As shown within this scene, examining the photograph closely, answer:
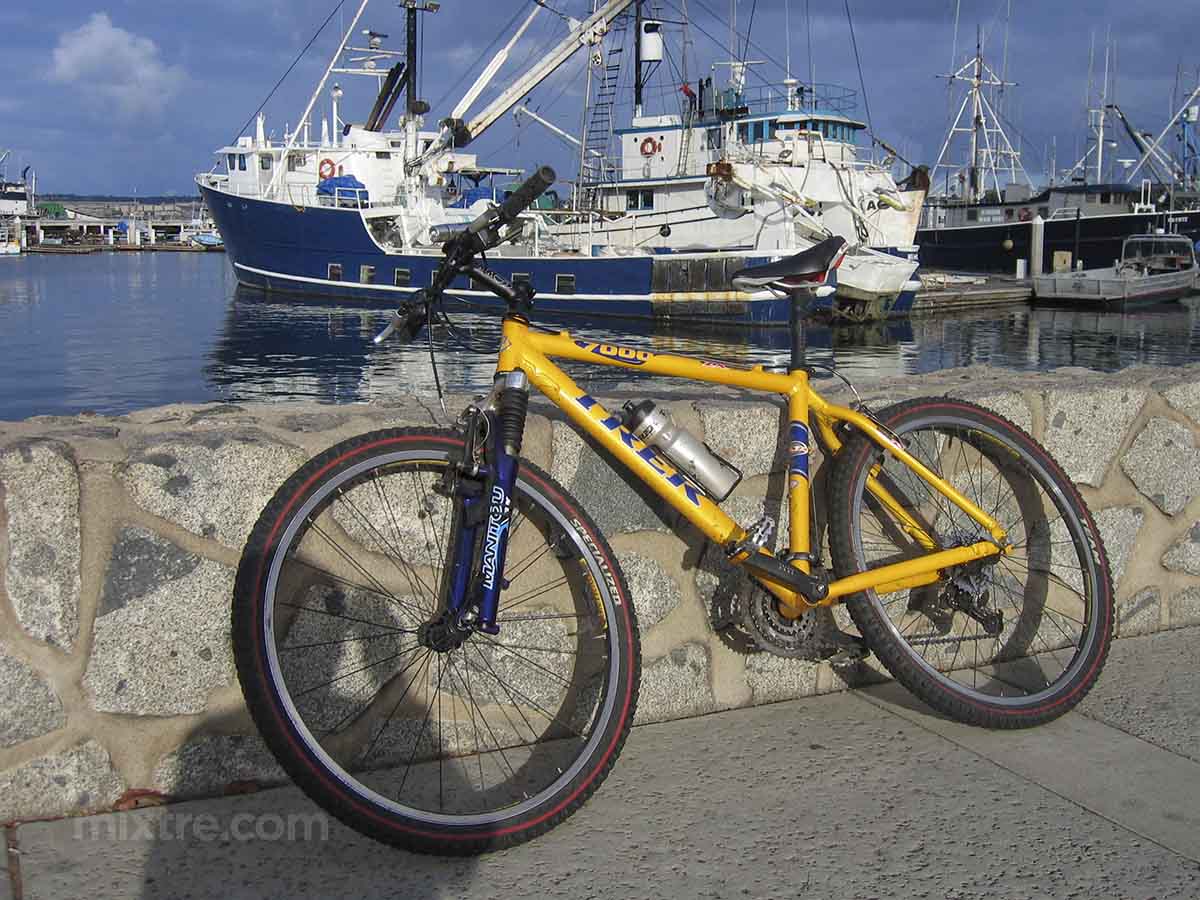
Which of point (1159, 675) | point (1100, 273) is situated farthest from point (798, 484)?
point (1100, 273)

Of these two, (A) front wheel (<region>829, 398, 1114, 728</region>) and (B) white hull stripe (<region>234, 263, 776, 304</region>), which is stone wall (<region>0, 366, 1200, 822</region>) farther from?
(B) white hull stripe (<region>234, 263, 776, 304</region>)

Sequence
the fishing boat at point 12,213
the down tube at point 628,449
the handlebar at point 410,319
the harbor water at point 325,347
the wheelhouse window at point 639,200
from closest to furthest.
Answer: the down tube at point 628,449 < the handlebar at point 410,319 < the harbor water at point 325,347 < the wheelhouse window at point 639,200 < the fishing boat at point 12,213


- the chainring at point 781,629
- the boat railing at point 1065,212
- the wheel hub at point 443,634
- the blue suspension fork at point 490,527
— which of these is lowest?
the chainring at point 781,629

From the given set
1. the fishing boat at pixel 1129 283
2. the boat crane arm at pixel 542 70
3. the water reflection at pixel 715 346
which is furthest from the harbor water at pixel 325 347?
the boat crane arm at pixel 542 70

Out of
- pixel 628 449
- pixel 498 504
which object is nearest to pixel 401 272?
pixel 628 449

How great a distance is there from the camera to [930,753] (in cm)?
277

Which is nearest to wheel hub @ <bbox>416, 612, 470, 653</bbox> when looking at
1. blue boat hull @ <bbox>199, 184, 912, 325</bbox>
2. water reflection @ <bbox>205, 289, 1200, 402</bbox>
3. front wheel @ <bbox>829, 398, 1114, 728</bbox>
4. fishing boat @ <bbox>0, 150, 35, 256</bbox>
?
front wheel @ <bbox>829, 398, 1114, 728</bbox>

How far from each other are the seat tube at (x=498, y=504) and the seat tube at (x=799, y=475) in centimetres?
73

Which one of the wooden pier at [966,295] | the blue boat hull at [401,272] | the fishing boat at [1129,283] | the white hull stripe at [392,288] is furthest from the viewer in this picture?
the wooden pier at [966,295]

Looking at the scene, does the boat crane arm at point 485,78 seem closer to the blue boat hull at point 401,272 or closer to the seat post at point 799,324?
the blue boat hull at point 401,272

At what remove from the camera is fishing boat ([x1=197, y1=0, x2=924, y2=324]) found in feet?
117

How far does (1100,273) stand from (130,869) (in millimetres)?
44922

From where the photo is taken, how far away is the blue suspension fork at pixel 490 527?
2387 millimetres
